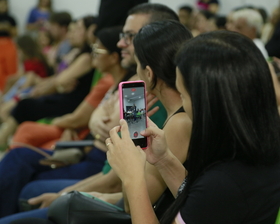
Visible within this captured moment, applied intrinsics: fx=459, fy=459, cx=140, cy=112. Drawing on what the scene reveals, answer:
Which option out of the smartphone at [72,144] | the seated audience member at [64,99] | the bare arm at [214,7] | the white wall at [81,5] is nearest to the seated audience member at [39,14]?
the white wall at [81,5]

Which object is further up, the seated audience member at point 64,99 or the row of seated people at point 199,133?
the row of seated people at point 199,133

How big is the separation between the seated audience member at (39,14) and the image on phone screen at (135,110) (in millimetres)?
6571

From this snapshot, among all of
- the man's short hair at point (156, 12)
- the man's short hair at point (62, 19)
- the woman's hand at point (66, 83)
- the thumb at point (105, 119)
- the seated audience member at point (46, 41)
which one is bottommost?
the seated audience member at point (46, 41)

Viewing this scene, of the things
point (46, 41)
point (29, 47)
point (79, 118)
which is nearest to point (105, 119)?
point (79, 118)

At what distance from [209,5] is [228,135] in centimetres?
575

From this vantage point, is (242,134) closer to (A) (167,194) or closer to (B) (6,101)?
(A) (167,194)

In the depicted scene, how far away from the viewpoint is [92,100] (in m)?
2.94

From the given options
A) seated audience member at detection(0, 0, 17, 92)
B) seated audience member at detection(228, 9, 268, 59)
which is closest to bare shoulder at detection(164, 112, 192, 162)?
seated audience member at detection(228, 9, 268, 59)

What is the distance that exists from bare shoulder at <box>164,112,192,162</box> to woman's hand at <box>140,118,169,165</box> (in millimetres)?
126

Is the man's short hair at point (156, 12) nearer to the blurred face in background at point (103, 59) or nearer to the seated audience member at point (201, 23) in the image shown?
the blurred face in background at point (103, 59)

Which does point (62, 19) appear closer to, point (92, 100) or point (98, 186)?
point (92, 100)

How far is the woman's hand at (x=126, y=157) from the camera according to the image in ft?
3.90

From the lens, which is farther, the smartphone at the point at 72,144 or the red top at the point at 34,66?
the red top at the point at 34,66

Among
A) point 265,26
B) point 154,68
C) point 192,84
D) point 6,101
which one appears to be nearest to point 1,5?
point 6,101
